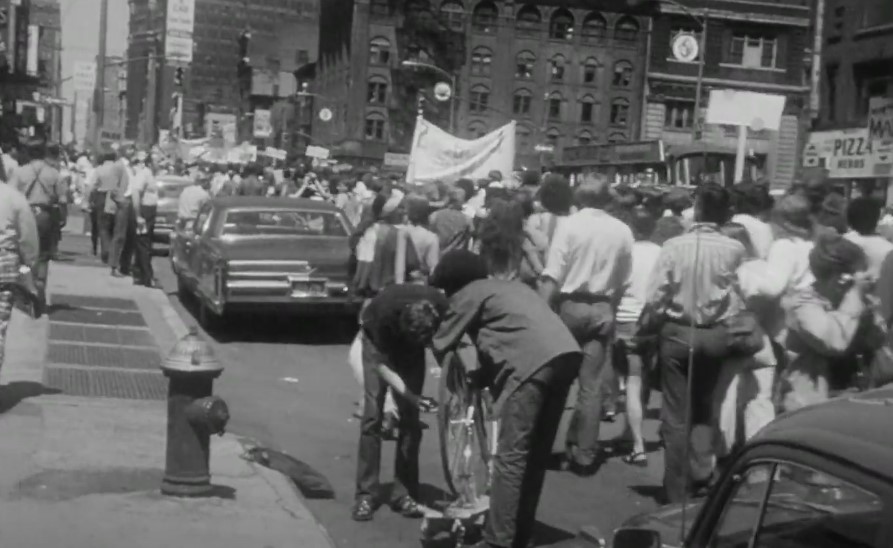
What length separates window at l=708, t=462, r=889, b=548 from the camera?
3.07 metres

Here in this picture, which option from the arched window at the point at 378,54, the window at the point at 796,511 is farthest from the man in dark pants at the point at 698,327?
the arched window at the point at 378,54

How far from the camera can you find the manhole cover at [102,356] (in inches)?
539

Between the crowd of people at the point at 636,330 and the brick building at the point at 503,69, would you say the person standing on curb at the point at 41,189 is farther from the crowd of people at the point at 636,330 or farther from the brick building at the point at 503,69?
the brick building at the point at 503,69

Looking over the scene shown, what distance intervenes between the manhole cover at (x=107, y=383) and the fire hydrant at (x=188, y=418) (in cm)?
342

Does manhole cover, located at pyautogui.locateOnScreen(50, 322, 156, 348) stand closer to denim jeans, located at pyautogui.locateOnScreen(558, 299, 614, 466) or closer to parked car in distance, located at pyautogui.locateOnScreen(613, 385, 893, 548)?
denim jeans, located at pyautogui.locateOnScreen(558, 299, 614, 466)

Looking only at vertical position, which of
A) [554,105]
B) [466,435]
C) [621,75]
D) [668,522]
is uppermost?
[621,75]

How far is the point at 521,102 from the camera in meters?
93.9

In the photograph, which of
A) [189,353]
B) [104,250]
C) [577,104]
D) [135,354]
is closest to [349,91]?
[577,104]

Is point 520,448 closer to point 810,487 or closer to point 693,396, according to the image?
point 693,396

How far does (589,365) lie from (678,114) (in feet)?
272

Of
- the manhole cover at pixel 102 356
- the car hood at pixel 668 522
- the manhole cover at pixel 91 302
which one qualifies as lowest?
the manhole cover at pixel 91 302

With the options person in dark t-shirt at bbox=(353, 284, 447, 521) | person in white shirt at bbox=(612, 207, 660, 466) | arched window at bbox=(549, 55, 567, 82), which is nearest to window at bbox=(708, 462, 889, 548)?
person in dark t-shirt at bbox=(353, 284, 447, 521)

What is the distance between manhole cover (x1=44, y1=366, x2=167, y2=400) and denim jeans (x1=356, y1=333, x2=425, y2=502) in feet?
12.5

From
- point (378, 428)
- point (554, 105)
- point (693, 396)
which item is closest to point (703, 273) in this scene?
point (693, 396)
